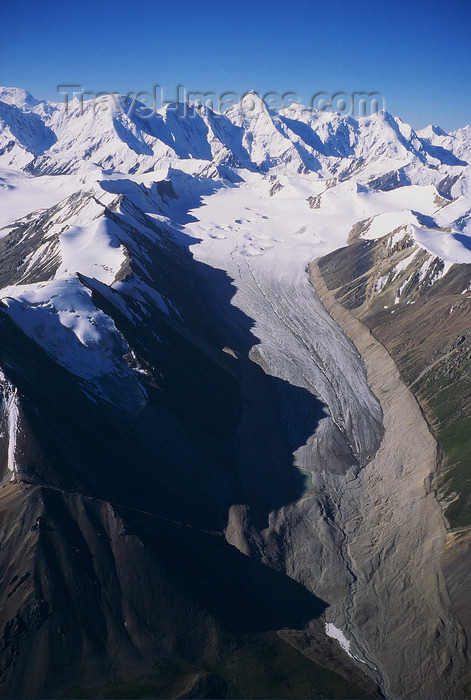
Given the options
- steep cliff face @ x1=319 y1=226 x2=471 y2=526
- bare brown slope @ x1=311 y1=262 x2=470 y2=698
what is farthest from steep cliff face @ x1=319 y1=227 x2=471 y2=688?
bare brown slope @ x1=311 y1=262 x2=470 y2=698

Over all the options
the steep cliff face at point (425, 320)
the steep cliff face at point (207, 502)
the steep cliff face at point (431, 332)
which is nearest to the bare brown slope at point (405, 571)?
the steep cliff face at point (207, 502)

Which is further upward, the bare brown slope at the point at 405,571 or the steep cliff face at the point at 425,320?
the steep cliff face at the point at 425,320

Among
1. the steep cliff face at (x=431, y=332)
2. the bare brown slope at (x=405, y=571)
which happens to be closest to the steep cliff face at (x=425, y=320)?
the steep cliff face at (x=431, y=332)

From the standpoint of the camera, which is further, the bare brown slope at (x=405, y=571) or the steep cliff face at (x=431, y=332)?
the steep cliff face at (x=431, y=332)

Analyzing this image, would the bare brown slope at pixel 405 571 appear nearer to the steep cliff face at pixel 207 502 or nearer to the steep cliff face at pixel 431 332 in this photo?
the steep cliff face at pixel 207 502

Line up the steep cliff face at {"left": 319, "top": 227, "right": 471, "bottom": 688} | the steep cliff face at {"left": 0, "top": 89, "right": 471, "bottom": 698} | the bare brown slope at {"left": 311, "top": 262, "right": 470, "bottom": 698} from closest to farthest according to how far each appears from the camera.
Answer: the steep cliff face at {"left": 0, "top": 89, "right": 471, "bottom": 698} → the bare brown slope at {"left": 311, "top": 262, "right": 470, "bottom": 698} → the steep cliff face at {"left": 319, "top": 227, "right": 471, "bottom": 688}

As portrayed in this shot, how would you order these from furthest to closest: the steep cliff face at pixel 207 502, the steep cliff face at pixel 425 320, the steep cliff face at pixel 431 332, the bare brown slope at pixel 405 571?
the steep cliff face at pixel 425 320
the steep cliff face at pixel 431 332
the bare brown slope at pixel 405 571
the steep cliff face at pixel 207 502

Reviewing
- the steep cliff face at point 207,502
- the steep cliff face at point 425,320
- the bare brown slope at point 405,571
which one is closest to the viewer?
the steep cliff face at point 207,502

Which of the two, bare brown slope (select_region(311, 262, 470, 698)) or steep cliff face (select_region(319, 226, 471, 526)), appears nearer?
bare brown slope (select_region(311, 262, 470, 698))

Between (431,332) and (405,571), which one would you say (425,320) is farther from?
(405,571)

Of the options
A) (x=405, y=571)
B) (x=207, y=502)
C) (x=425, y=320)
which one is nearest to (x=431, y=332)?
(x=425, y=320)

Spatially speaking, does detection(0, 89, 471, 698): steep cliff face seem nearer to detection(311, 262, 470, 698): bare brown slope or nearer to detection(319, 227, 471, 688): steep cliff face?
detection(311, 262, 470, 698): bare brown slope

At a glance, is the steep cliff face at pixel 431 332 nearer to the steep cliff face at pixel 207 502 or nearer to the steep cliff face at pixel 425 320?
the steep cliff face at pixel 425 320
